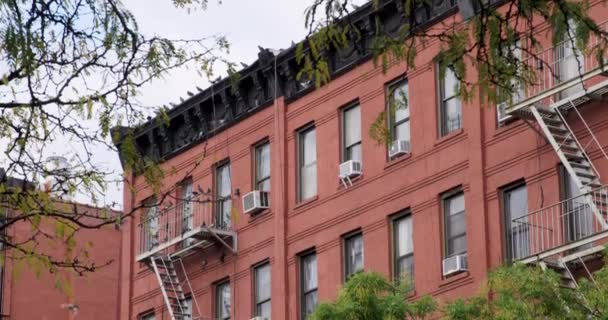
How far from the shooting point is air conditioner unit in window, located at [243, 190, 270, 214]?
42750mm

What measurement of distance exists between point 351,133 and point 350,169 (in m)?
1.32

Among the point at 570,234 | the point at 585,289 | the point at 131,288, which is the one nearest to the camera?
the point at 585,289

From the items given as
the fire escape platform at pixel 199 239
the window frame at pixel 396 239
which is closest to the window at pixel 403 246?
the window frame at pixel 396 239

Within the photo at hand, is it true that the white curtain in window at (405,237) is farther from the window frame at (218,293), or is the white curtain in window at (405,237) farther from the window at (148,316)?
the window at (148,316)

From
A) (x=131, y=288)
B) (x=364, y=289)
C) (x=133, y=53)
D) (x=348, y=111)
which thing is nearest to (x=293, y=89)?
(x=348, y=111)

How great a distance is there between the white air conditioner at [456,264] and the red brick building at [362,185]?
0.04 m

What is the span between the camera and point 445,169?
37250mm

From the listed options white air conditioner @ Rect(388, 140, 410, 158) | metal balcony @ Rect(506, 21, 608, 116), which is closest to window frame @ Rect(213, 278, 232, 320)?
white air conditioner @ Rect(388, 140, 410, 158)

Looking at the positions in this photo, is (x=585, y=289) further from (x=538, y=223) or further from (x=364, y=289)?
(x=538, y=223)

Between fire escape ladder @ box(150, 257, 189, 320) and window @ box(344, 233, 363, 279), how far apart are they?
6.73 metres

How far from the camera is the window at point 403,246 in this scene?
3803 centimetres

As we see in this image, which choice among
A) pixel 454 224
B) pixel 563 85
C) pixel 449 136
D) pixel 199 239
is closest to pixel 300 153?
pixel 199 239

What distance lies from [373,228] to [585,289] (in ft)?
40.5

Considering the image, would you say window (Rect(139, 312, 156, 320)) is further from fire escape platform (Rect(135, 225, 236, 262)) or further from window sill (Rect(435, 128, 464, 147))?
window sill (Rect(435, 128, 464, 147))
